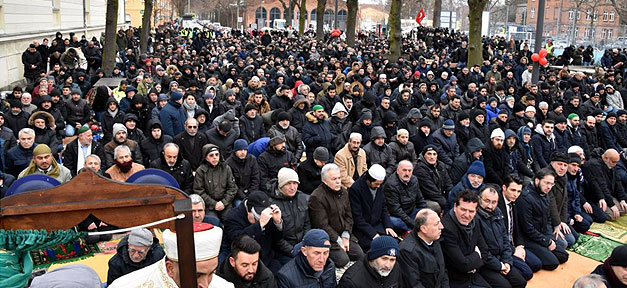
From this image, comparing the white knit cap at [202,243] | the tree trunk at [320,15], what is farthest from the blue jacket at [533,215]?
the tree trunk at [320,15]

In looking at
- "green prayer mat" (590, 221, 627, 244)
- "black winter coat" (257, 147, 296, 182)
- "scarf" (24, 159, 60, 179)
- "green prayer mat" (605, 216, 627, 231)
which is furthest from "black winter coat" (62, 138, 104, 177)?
"green prayer mat" (605, 216, 627, 231)

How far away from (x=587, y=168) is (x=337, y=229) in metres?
4.91

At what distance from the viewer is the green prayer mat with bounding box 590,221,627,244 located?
26.7ft

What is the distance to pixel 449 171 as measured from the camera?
9055 mm

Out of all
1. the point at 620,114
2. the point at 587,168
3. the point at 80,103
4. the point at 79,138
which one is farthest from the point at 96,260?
the point at 620,114

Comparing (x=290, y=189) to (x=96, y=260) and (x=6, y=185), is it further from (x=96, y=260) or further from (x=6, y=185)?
(x=6, y=185)

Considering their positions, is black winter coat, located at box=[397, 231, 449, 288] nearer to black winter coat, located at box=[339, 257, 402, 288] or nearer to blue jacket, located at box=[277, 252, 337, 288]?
black winter coat, located at box=[339, 257, 402, 288]

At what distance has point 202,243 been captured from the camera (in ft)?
8.61

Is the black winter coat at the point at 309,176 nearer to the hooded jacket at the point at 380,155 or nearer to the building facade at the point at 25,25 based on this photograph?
the hooded jacket at the point at 380,155

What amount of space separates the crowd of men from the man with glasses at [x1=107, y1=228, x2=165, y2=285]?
0.01 meters

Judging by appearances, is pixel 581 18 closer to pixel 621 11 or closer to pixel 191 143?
pixel 621 11

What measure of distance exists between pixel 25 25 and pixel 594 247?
65.2 ft

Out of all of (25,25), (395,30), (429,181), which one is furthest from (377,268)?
(395,30)

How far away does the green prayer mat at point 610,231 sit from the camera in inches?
320
